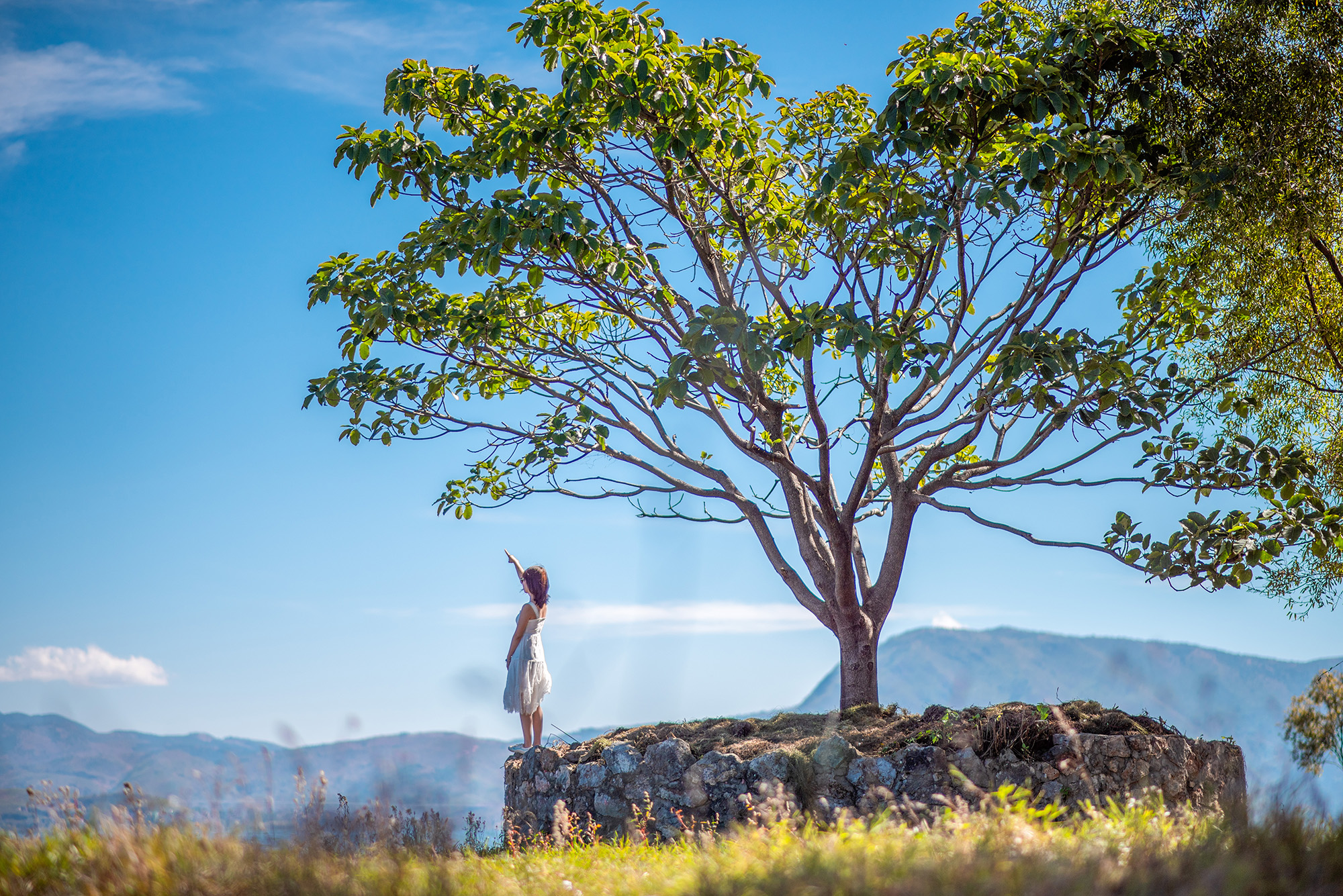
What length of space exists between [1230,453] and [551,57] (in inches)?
249

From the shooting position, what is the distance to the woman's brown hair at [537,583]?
9047mm

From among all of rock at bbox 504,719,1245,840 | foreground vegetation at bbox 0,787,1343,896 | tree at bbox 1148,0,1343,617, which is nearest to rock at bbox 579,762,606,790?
rock at bbox 504,719,1245,840

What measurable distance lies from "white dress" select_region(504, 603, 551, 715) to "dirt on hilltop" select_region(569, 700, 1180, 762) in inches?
42.0

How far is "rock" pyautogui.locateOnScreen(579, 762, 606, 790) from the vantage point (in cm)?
714

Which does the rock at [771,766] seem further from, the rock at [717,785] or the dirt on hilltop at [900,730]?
the dirt on hilltop at [900,730]

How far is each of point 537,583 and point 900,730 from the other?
3776 millimetres

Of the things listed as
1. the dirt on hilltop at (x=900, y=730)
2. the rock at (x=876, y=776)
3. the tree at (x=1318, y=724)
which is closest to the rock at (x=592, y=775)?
the rock at (x=876, y=776)

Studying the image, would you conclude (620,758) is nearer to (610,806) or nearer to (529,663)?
(610,806)

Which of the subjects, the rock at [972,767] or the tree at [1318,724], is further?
the tree at [1318,724]

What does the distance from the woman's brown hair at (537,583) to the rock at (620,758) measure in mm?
2193

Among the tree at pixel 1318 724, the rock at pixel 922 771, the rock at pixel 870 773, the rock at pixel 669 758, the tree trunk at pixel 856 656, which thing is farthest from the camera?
the tree at pixel 1318 724

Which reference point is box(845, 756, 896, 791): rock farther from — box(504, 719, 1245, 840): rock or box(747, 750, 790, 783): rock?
box(747, 750, 790, 783): rock

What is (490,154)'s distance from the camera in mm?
7133

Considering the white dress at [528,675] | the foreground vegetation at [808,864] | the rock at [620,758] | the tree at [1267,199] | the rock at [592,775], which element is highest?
the tree at [1267,199]
